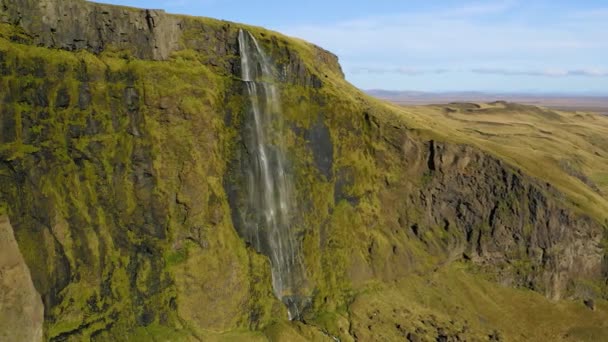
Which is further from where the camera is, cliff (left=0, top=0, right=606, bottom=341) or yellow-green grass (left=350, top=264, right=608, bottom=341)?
yellow-green grass (left=350, top=264, right=608, bottom=341)

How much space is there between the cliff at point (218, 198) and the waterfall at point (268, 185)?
1127 millimetres

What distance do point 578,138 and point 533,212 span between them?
397 ft

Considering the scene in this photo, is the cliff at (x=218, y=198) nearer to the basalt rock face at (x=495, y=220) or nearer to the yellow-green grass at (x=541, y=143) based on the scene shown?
the basalt rock face at (x=495, y=220)

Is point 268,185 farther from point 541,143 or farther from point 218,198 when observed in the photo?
point 541,143

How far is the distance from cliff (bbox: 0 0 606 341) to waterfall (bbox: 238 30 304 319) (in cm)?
113

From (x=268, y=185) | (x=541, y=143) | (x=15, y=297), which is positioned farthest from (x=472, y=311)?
(x=541, y=143)

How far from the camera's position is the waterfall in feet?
189

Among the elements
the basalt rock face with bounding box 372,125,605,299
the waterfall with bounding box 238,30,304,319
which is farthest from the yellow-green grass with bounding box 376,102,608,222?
the waterfall with bounding box 238,30,304,319

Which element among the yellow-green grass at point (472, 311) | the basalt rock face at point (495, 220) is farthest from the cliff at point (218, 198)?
the yellow-green grass at point (472, 311)

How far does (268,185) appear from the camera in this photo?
192 ft

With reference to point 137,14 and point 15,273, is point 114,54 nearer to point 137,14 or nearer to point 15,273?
point 137,14

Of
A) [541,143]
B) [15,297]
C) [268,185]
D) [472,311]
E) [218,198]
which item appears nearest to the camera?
[15,297]

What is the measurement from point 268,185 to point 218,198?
6.56 meters

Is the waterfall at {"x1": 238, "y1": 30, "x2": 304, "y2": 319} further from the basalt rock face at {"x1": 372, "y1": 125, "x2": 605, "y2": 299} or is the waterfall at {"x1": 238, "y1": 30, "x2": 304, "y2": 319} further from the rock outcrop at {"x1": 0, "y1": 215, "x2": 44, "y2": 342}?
the rock outcrop at {"x1": 0, "y1": 215, "x2": 44, "y2": 342}
